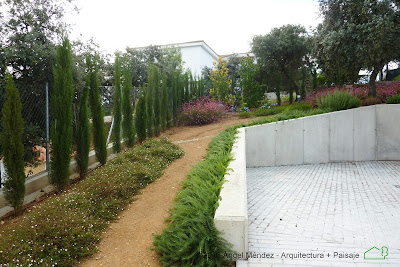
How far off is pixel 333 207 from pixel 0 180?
5.71 m

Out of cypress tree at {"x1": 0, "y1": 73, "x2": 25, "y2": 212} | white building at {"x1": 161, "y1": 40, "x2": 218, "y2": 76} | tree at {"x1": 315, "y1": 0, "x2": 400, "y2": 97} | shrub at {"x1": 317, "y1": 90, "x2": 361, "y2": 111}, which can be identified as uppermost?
white building at {"x1": 161, "y1": 40, "x2": 218, "y2": 76}

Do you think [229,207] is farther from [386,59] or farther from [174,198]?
[386,59]

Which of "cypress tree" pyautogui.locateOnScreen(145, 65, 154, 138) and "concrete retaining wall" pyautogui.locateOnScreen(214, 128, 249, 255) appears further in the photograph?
"cypress tree" pyautogui.locateOnScreen(145, 65, 154, 138)

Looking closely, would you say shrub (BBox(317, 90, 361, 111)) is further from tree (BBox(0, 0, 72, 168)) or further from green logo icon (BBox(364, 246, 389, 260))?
tree (BBox(0, 0, 72, 168))

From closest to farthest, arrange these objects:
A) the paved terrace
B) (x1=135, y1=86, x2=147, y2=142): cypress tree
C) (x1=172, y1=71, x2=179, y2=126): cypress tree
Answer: the paved terrace
(x1=135, y1=86, x2=147, y2=142): cypress tree
(x1=172, y1=71, x2=179, y2=126): cypress tree

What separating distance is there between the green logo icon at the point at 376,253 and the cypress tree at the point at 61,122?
445 centimetres

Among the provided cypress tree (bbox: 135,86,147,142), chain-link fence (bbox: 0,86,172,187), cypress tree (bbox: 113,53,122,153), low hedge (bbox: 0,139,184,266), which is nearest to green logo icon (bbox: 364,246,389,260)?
low hedge (bbox: 0,139,184,266)

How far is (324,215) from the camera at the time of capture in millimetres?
4355

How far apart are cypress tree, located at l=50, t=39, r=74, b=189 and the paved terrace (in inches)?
126

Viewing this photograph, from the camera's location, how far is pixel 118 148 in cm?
669

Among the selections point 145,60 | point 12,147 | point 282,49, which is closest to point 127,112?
point 12,147

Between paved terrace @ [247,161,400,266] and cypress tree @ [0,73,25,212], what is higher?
cypress tree @ [0,73,25,212]

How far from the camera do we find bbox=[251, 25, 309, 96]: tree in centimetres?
1586

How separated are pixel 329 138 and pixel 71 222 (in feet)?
30.3
